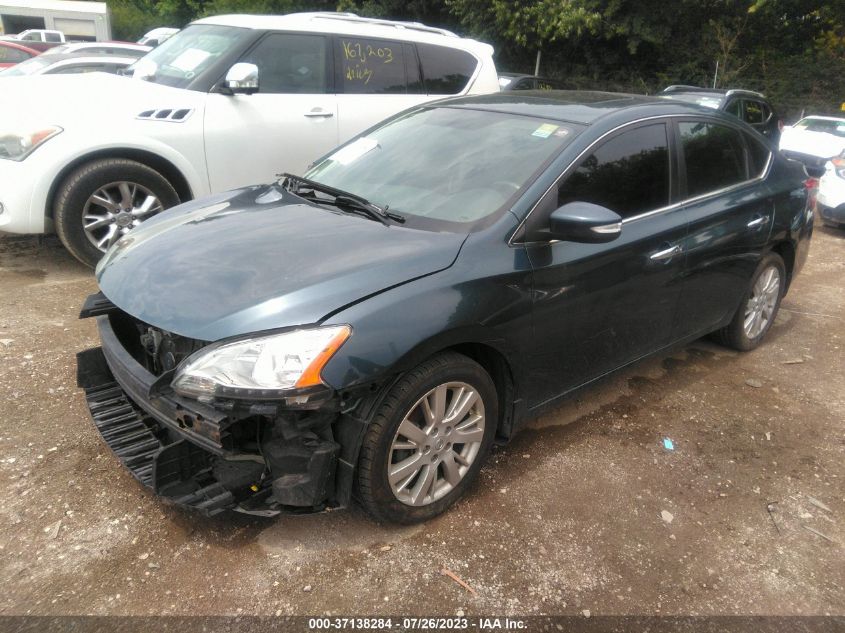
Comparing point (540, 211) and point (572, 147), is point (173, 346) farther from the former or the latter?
point (572, 147)

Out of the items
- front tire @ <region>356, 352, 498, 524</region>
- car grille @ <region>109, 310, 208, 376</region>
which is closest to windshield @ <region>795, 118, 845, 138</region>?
front tire @ <region>356, 352, 498, 524</region>

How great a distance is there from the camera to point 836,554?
271cm

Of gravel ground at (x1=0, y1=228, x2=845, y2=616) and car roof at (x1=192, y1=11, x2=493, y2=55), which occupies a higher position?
car roof at (x1=192, y1=11, x2=493, y2=55)

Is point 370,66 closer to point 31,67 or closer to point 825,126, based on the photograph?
point 31,67

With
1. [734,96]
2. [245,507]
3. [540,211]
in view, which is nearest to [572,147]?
[540,211]

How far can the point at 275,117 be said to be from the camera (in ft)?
17.5

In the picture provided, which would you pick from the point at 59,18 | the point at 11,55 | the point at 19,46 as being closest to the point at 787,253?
the point at 11,55

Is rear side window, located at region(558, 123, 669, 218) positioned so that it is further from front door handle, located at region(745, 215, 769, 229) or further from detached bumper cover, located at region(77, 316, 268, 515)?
detached bumper cover, located at region(77, 316, 268, 515)

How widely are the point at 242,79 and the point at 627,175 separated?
10.3 feet

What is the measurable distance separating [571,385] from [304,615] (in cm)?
161

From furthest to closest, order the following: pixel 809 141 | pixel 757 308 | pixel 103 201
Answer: pixel 809 141, pixel 103 201, pixel 757 308

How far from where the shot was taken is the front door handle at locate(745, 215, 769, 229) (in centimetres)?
398

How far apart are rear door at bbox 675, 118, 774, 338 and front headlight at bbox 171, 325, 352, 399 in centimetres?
225

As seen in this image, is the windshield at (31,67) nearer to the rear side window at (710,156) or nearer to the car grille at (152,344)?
the car grille at (152,344)
